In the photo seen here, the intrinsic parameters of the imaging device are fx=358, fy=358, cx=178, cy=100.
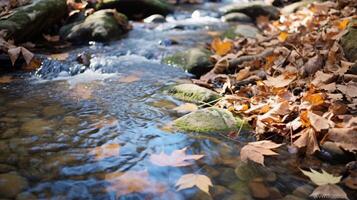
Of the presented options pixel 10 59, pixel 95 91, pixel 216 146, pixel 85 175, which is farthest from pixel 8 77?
pixel 216 146

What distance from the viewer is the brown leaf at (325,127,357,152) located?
2.13 metres

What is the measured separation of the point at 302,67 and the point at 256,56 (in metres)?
0.72

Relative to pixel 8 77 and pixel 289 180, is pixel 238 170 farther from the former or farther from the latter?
pixel 8 77

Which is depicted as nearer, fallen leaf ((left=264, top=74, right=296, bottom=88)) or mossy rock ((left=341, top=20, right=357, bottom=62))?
fallen leaf ((left=264, top=74, right=296, bottom=88))

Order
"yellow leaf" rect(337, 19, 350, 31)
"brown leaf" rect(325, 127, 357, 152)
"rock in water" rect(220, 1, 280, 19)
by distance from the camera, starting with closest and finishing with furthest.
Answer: "brown leaf" rect(325, 127, 357, 152)
"yellow leaf" rect(337, 19, 350, 31)
"rock in water" rect(220, 1, 280, 19)

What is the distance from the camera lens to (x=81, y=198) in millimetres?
1815

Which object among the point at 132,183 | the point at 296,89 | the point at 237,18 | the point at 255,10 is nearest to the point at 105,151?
the point at 132,183

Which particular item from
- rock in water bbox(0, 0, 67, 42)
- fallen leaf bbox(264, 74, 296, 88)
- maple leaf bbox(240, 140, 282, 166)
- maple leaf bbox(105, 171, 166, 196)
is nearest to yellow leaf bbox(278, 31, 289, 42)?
fallen leaf bbox(264, 74, 296, 88)

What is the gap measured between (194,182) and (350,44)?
214 centimetres

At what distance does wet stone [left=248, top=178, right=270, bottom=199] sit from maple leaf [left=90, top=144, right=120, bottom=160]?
2.79 feet

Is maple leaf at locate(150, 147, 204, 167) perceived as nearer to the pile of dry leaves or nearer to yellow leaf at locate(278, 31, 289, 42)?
the pile of dry leaves

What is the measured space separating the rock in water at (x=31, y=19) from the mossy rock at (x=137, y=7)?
1333 millimetres

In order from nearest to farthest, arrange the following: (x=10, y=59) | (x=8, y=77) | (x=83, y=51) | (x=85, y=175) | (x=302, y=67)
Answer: (x=85, y=175), (x=302, y=67), (x=8, y=77), (x=10, y=59), (x=83, y=51)

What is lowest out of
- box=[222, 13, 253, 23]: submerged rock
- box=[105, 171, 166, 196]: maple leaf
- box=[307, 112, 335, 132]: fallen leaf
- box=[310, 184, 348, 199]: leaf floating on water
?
box=[222, 13, 253, 23]: submerged rock
